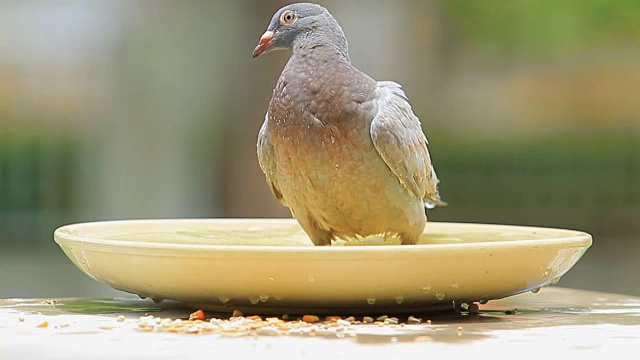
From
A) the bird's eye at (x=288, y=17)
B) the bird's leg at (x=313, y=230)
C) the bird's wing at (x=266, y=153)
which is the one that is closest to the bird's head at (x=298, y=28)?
the bird's eye at (x=288, y=17)

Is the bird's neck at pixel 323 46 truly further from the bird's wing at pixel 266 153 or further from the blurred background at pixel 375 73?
the blurred background at pixel 375 73

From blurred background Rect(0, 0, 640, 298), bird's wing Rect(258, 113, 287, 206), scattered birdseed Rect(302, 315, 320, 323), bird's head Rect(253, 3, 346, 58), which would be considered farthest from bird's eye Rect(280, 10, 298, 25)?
blurred background Rect(0, 0, 640, 298)

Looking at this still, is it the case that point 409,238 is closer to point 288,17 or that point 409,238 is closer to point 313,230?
point 313,230

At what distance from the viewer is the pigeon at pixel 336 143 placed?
1728mm

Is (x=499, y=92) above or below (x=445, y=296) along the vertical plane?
above

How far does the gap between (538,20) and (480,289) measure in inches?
139

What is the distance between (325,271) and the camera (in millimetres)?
1269

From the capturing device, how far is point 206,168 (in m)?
4.22

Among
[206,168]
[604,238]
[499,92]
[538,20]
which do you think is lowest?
[604,238]

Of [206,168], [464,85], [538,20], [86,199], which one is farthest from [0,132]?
[538,20]

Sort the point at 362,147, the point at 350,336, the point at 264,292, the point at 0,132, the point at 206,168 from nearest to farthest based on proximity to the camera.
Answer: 1. the point at 350,336
2. the point at 264,292
3. the point at 362,147
4. the point at 206,168
5. the point at 0,132

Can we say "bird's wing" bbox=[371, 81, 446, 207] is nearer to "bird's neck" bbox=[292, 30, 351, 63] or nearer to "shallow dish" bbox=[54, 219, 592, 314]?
"bird's neck" bbox=[292, 30, 351, 63]

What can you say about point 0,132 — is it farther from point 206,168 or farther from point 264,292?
point 264,292

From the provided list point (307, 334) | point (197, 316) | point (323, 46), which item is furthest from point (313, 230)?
point (307, 334)
